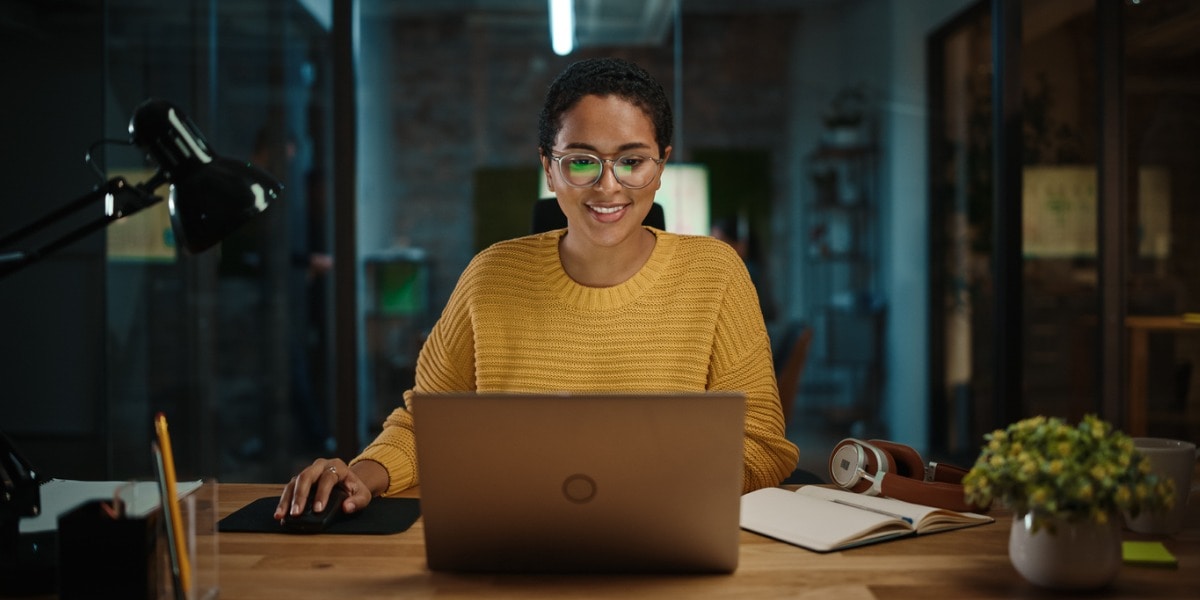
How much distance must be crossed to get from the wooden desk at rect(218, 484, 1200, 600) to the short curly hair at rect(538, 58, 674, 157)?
2.68 feet

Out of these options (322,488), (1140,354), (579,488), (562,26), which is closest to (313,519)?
(322,488)

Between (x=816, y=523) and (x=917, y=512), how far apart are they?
14 cm

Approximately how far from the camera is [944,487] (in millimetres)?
1364

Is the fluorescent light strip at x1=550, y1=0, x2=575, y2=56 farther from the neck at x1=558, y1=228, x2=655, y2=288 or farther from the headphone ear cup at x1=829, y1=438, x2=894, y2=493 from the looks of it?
the headphone ear cup at x1=829, y1=438, x2=894, y2=493

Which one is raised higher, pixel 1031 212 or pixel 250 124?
pixel 250 124

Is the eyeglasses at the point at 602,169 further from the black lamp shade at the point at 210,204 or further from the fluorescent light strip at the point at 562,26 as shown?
the fluorescent light strip at the point at 562,26

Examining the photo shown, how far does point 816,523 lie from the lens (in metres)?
1.25

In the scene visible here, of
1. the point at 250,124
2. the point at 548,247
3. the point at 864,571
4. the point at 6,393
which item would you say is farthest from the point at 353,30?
the point at 864,571

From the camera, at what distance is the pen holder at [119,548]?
3.09 feet

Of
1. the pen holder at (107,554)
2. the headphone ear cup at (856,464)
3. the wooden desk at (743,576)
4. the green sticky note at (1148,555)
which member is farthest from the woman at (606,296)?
the pen holder at (107,554)

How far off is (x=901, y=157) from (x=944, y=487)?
11.3 feet

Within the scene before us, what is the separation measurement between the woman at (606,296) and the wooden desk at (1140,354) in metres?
2.61

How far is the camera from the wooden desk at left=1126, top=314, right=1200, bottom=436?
3.71m

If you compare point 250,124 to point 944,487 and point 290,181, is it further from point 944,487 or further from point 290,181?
point 944,487
